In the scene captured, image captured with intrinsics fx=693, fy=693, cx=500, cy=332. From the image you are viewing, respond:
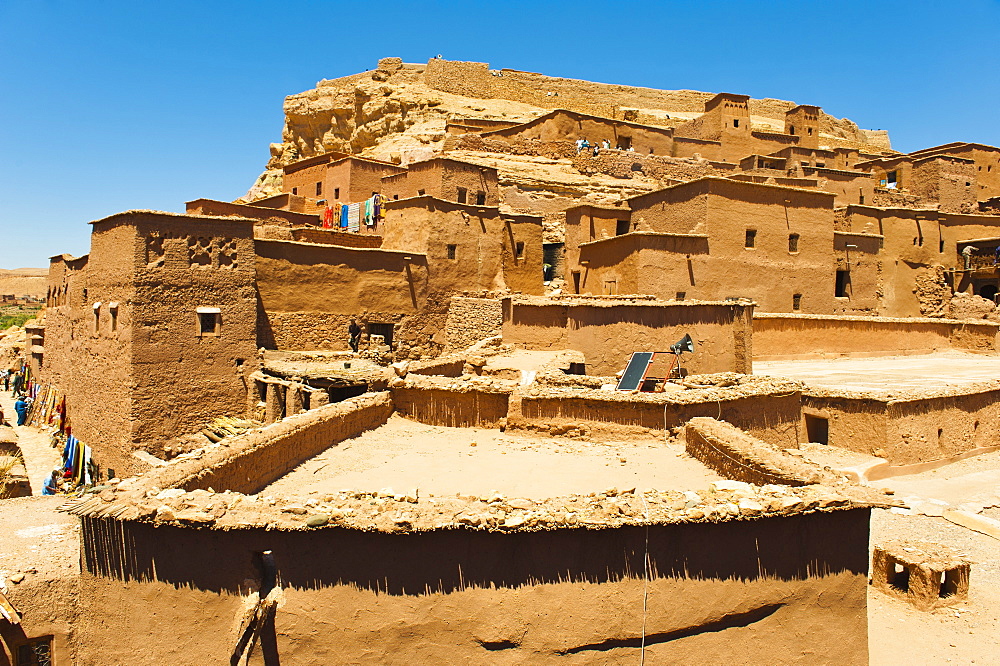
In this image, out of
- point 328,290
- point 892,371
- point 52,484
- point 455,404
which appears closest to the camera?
point 455,404

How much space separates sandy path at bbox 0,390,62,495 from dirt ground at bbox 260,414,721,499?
8.43 metres

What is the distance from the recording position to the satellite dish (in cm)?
1341

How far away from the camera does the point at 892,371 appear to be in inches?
691

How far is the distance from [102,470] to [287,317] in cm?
521

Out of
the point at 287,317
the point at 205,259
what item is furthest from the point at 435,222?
the point at 205,259

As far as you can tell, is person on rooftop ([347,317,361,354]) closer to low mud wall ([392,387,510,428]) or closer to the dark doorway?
low mud wall ([392,387,510,428])

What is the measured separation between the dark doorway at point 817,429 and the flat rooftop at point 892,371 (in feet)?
2.63

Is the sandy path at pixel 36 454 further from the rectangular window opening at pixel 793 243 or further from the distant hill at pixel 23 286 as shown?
the distant hill at pixel 23 286

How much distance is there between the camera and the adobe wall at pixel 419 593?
14.4 ft

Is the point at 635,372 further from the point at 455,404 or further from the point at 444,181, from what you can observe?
the point at 444,181

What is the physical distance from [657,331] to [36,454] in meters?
14.2

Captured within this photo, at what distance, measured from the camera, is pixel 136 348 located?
14406 mm

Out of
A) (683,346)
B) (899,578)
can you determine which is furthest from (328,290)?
(899,578)

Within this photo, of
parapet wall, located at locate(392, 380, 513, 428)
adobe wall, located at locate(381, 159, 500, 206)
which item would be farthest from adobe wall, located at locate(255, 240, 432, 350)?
parapet wall, located at locate(392, 380, 513, 428)
